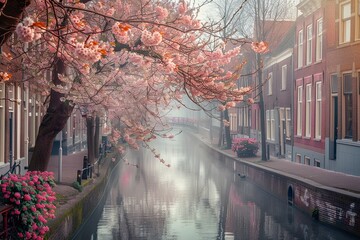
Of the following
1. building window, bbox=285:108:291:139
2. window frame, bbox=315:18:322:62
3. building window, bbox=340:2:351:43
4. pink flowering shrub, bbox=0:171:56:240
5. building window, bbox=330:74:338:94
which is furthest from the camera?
building window, bbox=285:108:291:139

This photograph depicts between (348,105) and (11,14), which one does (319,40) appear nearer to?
(348,105)

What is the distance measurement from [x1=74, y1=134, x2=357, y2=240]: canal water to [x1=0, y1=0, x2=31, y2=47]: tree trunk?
925cm

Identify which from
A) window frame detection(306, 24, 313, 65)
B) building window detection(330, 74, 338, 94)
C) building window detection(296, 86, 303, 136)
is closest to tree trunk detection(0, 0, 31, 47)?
building window detection(330, 74, 338, 94)

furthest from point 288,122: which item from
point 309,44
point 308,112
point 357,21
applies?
point 357,21

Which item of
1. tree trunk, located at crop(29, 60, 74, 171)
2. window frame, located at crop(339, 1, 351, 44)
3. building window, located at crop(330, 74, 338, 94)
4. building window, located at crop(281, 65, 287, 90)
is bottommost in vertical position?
tree trunk, located at crop(29, 60, 74, 171)

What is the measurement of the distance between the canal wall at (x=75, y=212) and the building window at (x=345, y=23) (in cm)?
1158

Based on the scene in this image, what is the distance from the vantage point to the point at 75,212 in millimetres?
14406

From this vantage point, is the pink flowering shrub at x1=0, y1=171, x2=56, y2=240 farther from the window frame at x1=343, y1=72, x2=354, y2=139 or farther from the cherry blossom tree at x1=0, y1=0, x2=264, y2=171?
the window frame at x1=343, y1=72, x2=354, y2=139

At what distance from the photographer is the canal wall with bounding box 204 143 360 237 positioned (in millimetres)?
14375

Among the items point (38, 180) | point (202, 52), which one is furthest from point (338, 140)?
point (38, 180)

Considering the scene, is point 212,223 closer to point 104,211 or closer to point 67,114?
point 104,211

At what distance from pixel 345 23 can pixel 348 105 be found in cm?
342

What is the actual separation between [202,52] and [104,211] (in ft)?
28.5

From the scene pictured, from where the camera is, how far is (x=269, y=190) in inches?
954
